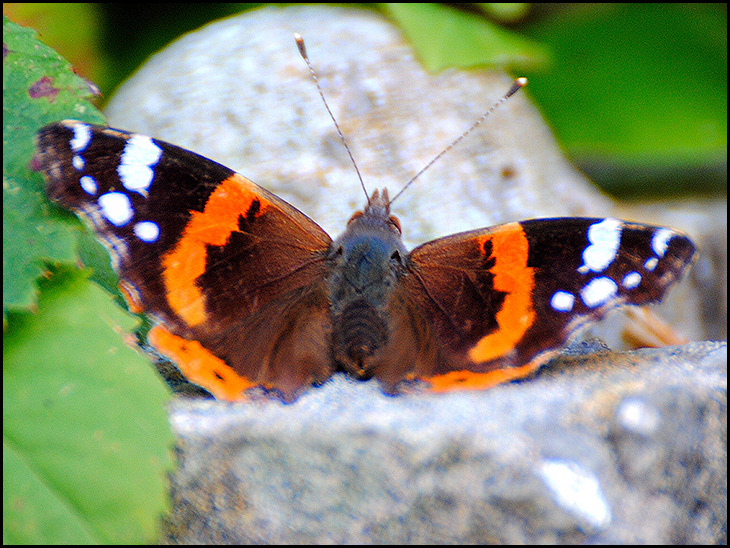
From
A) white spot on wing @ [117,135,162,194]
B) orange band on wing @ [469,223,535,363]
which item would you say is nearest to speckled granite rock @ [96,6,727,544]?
orange band on wing @ [469,223,535,363]

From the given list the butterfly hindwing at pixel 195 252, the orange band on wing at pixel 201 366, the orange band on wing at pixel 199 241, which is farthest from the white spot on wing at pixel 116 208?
the orange band on wing at pixel 201 366

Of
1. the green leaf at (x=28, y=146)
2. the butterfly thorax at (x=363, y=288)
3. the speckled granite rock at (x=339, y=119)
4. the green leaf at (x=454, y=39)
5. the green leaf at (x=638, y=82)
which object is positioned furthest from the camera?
the green leaf at (x=638, y=82)

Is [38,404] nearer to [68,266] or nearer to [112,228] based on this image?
[68,266]

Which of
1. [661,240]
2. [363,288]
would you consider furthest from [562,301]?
[363,288]

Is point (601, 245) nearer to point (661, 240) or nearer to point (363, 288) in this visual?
point (661, 240)

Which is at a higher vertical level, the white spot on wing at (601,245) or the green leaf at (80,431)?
the white spot on wing at (601,245)

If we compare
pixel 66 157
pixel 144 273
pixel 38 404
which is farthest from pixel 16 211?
pixel 38 404

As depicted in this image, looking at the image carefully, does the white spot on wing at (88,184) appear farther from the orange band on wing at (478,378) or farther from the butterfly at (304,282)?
the orange band on wing at (478,378)
